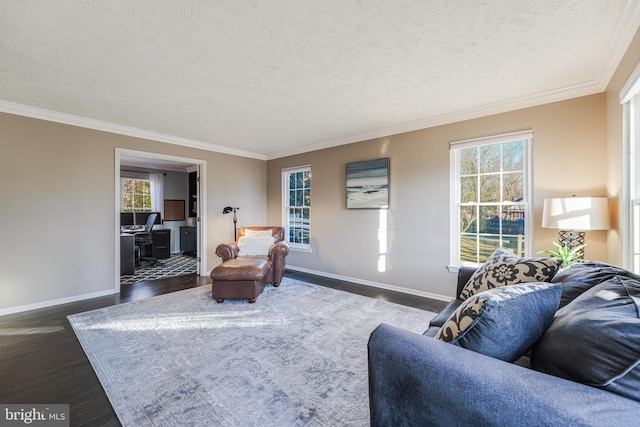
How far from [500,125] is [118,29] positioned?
12.6 feet

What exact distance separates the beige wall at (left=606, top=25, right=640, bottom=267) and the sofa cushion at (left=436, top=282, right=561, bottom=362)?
6.18 feet

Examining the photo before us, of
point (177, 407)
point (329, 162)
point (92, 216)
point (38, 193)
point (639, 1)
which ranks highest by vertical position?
point (639, 1)

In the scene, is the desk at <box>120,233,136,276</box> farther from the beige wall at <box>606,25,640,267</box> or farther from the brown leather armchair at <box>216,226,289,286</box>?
the beige wall at <box>606,25,640,267</box>

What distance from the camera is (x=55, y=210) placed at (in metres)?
3.48

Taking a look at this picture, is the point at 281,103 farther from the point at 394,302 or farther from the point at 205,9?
the point at 394,302

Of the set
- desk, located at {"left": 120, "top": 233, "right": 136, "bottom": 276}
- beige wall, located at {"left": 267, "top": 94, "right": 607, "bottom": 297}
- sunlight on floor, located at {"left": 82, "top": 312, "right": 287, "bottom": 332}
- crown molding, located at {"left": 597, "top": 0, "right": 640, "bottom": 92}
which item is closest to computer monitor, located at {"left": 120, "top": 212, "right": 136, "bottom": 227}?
desk, located at {"left": 120, "top": 233, "right": 136, "bottom": 276}

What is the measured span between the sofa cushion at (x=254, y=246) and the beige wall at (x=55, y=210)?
1826 mm

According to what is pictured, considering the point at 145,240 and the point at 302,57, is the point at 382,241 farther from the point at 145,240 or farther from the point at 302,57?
the point at 145,240

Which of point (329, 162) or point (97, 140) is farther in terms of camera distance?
point (329, 162)

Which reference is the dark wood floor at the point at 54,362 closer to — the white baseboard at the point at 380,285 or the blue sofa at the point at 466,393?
the white baseboard at the point at 380,285

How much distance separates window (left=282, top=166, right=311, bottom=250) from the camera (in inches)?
211

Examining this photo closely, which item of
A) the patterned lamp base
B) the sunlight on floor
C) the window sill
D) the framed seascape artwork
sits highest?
the framed seascape artwork

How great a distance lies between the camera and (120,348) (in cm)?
230

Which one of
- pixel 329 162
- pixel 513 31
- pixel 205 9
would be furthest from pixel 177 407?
pixel 329 162
